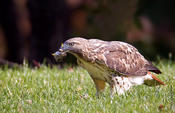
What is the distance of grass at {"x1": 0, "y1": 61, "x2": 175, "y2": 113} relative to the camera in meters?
5.44

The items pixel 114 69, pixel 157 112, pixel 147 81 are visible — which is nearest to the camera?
pixel 157 112

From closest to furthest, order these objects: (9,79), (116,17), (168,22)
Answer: (9,79)
(116,17)
(168,22)

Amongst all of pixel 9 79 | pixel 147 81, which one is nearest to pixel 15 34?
pixel 9 79

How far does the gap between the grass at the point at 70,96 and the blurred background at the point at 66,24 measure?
373cm

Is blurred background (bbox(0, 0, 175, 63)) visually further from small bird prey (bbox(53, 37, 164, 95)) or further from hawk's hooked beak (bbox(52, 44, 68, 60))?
hawk's hooked beak (bbox(52, 44, 68, 60))

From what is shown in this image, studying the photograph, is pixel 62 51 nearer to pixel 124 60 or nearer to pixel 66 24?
pixel 124 60

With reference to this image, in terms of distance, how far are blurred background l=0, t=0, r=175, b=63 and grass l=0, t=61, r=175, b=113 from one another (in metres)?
3.73

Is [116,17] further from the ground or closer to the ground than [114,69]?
further from the ground

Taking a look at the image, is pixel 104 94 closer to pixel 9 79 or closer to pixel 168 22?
pixel 9 79

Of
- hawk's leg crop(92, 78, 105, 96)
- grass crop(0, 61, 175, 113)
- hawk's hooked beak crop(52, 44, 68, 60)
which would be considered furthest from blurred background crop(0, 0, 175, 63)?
hawk's hooked beak crop(52, 44, 68, 60)

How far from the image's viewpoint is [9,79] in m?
7.58

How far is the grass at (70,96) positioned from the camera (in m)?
5.44

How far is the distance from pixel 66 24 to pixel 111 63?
27.3 feet

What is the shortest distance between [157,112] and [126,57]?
1.56 meters
